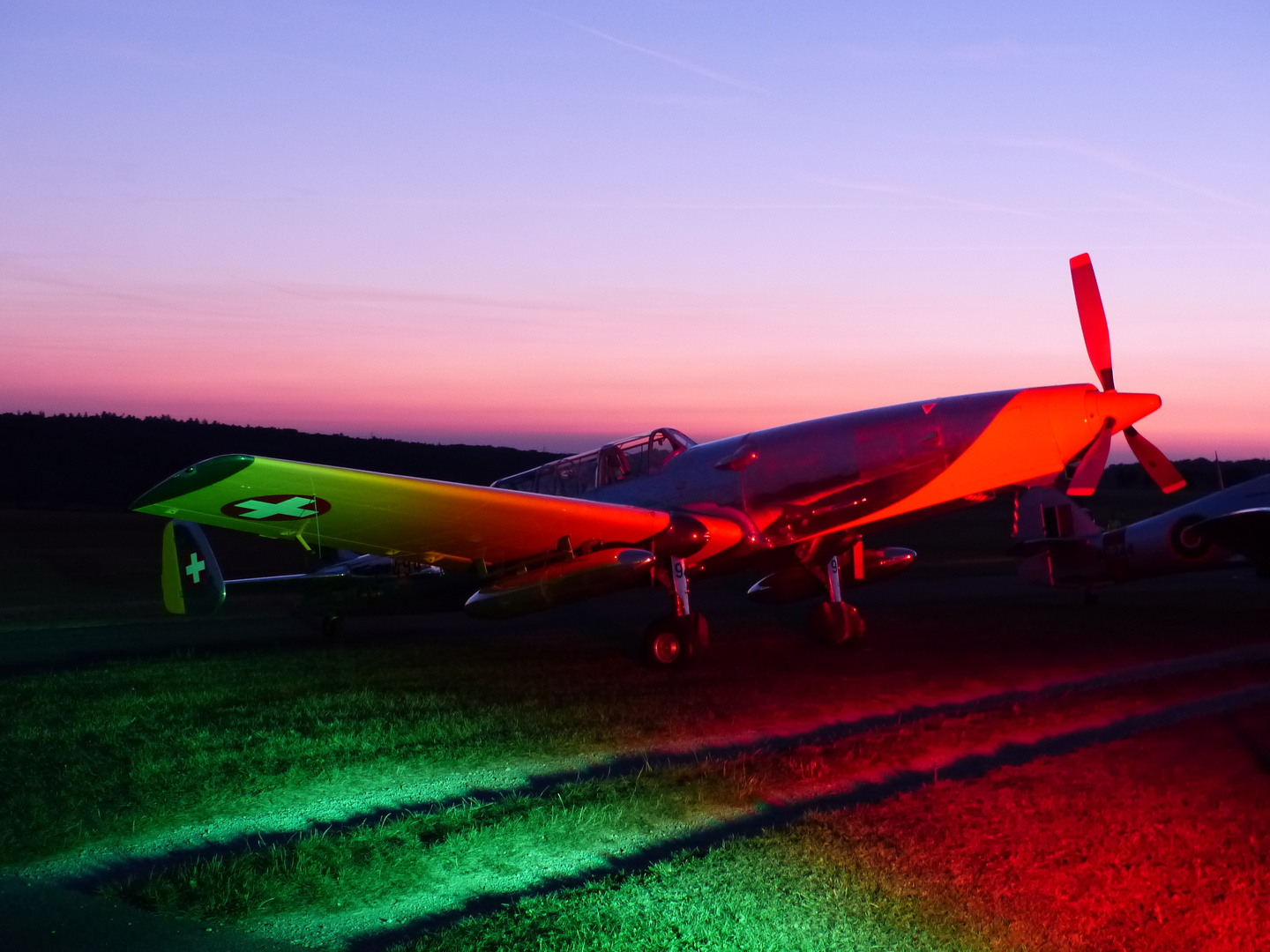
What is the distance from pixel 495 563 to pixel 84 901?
765cm

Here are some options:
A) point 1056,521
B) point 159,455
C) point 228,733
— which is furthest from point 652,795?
point 159,455

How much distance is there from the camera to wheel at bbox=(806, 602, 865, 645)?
13.4 metres

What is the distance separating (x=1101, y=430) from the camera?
11.4 metres

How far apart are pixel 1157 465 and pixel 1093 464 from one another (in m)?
1.82

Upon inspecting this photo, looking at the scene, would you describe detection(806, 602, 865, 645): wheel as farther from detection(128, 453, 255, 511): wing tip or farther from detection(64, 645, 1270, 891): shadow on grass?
detection(128, 453, 255, 511): wing tip

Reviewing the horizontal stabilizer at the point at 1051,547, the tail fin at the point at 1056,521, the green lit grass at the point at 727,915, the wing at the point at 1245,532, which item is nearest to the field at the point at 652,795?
the green lit grass at the point at 727,915

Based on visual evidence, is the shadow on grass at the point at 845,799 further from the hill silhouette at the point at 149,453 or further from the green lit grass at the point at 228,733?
the hill silhouette at the point at 149,453

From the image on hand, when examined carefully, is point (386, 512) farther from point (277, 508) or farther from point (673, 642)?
point (673, 642)

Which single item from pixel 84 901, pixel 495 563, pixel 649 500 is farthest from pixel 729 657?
pixel 84 901

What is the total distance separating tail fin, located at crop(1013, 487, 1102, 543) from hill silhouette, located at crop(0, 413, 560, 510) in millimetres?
49966

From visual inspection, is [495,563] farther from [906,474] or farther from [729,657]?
[906,474]

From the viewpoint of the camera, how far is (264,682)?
11.2m

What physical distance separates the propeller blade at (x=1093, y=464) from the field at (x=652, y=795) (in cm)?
210

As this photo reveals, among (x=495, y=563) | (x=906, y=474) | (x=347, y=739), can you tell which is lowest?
(x=347, y=739)
